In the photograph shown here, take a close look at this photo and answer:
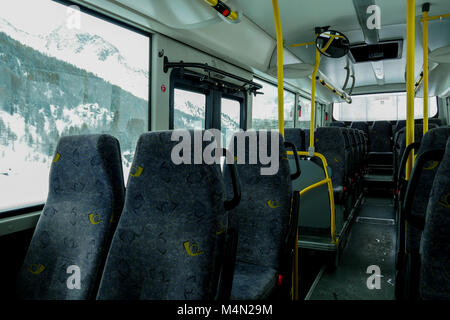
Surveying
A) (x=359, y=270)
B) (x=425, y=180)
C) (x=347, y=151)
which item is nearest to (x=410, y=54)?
(x=425, y=180)

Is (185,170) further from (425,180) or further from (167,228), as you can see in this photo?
(425,180)

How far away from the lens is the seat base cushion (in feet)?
5.21

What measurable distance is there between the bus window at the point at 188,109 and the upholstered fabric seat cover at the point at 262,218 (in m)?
1.90

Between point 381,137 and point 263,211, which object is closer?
point 263,211

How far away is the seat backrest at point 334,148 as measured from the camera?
390 cm

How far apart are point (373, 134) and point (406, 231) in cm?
738

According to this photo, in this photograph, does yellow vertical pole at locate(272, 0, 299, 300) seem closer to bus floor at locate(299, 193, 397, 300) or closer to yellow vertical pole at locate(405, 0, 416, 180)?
bus floor at locate(299, 193, 397, 300)

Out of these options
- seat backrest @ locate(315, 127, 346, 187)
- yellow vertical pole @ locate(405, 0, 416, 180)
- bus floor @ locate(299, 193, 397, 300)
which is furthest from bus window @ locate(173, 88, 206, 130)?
yellow vertical pole @ locate(405, 0, 416, 180)

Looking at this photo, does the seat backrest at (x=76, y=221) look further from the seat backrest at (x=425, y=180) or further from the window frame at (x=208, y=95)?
the window frame at (x=208, y=95)

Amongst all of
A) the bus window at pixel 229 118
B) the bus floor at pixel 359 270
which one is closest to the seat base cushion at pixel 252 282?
the bus floor at pixel 359 270

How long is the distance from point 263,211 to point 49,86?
Result: 1786 millimetres

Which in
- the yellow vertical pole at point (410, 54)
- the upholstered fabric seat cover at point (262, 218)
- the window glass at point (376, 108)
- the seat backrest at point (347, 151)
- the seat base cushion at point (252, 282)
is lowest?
the seat base cushion at point (252, 282)

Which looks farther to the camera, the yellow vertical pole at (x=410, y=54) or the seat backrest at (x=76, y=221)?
the yellow vertical pole at (x=410, y=54)

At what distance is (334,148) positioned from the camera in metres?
3.93
